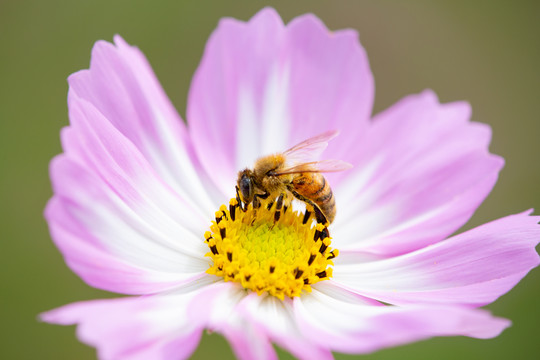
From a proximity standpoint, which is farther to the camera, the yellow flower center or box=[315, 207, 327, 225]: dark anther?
box=[315, 207, 327, 225]: dark anther

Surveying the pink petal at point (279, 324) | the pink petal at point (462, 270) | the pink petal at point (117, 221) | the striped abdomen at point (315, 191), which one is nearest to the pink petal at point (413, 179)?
the pink petal at point (462, 270)

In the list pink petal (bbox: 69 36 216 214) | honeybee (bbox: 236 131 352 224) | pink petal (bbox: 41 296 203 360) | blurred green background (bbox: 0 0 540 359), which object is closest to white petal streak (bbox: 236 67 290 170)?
pink petal (bbox: 69 36 216 214)

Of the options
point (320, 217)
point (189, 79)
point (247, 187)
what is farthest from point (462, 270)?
point (189, 79)

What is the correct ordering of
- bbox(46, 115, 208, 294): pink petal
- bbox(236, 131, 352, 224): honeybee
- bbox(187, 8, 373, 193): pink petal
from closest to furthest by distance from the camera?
bbox(46, 115, 208, 294): pink petal, bbox(236, 131, 352, 224): honeybee, bbox(187, 8, 373, 193): pink petal

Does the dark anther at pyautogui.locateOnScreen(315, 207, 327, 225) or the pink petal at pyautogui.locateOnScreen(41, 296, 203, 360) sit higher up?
the dark anther at pyautogui.locateOnScreen(315, 207, 327, 225)

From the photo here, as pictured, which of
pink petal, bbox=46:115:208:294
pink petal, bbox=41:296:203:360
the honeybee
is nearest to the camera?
pink petal, bbox=41:296:203:360

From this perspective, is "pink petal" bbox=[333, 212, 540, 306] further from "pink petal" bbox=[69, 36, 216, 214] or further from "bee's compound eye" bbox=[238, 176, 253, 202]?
"pink petal" bbox=[69, 36, 216, 214]

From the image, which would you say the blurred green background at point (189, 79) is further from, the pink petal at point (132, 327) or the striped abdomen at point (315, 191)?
the pink petal at point (132, 327)

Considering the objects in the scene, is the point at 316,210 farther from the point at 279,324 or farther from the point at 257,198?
the point at 279,324
